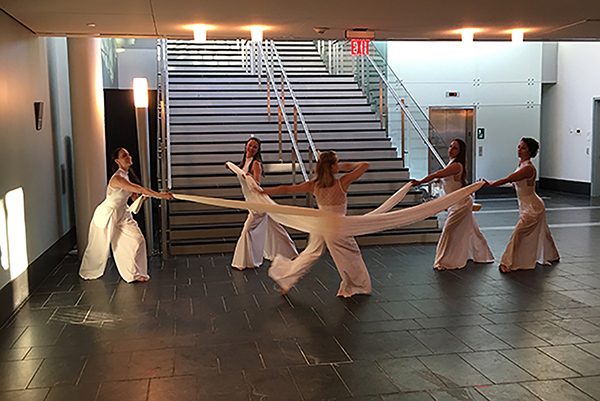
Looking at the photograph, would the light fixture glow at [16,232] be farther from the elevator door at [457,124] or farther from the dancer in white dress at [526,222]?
the elevator door at [457,124]

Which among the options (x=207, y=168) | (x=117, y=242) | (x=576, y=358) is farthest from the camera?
(x=207, y=168)

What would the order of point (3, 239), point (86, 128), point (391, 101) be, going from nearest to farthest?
point (3, 239)
point (86, 128)
point (391, 101)

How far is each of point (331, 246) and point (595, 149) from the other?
11690 mm

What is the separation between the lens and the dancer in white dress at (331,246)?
6379 millimetres

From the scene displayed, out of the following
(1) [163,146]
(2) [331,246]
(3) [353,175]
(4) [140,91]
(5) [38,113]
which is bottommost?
(2) [331,246]

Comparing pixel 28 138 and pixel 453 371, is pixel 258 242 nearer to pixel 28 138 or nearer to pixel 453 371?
pixel 28 138

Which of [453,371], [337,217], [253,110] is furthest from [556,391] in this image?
[253,110]

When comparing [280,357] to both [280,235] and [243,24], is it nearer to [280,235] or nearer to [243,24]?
[280,235]

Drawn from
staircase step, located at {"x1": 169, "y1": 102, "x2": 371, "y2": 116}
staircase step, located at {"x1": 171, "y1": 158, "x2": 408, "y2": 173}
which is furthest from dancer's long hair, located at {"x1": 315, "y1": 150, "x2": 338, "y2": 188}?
staircase step, located at {"x1": 169, "y1": 102, "x2": 371, "y2": 116}

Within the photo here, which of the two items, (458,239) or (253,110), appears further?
(253,110)

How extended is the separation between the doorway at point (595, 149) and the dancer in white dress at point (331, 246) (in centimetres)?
1119

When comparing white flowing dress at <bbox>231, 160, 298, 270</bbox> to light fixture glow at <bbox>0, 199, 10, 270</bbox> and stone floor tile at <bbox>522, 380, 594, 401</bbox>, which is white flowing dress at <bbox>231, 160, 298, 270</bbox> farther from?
stone floor tile at <bbox>522, 380, 594, 401</bbox>

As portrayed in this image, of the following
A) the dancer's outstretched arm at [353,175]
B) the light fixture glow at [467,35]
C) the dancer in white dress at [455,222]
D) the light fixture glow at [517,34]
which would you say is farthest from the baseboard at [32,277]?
the light fixture glow at [517,34]

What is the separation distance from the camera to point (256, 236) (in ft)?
27.1
